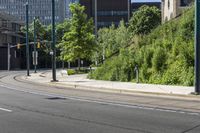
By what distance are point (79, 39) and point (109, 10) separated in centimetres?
11477

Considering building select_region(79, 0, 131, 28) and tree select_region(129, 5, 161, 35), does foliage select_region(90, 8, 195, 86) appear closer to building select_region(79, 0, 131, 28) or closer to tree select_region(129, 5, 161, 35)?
tree select_region(129, 5, 161, 35)

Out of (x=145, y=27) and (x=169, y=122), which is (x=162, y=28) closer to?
(x=169, y=122)

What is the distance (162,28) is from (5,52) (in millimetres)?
87573

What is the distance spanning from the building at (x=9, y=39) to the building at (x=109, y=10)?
155 feet

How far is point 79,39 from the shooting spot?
5797cm

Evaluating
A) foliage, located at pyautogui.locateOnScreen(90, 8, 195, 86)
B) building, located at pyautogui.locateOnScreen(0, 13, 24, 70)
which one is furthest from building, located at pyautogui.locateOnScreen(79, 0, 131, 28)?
foliage, located at pyautogui.locateOnScreen(90, 8, 195, 86)

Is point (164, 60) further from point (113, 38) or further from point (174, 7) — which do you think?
point (113, 38)

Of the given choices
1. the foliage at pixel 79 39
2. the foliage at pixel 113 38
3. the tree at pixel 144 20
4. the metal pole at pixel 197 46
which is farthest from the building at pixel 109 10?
the metal pole at pixel 197 46

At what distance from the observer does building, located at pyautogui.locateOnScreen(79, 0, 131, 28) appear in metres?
171

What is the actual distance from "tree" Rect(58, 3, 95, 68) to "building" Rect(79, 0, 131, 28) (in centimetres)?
11045

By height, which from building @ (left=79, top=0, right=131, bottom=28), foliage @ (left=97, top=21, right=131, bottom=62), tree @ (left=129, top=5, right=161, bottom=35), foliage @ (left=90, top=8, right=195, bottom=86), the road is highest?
building @ (left=79, top=0, right=131, bottom=28)

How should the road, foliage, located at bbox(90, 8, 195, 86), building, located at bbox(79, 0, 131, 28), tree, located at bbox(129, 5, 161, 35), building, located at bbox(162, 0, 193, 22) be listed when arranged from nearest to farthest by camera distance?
the road → foliage, located at bbox(90, 8, 195, 86) → building, located at bbox(162, 0, 193, 22) → tree, located at bbox(129, 5, 161, 35) → building, located at bbox(79, 0, 131, 28)

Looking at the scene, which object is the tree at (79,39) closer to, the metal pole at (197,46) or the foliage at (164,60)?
the foliage at (164,60)

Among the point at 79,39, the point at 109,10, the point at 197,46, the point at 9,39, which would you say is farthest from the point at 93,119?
the point at 109,10
